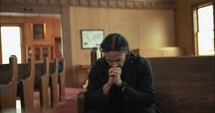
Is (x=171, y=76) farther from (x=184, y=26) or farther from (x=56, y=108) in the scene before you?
(x=184, y=26)

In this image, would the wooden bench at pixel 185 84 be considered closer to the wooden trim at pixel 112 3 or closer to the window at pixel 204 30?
the wooden trim at pixel 112 3

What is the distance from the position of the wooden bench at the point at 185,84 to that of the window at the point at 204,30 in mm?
7355

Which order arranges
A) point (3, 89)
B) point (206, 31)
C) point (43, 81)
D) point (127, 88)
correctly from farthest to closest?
point (206, 31) < point (43, 81) < point (3, 89) < point (127, 88)

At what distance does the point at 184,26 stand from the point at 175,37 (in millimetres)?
601

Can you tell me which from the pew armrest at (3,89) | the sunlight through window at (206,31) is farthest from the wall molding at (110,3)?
the pew armrest at (3,89)

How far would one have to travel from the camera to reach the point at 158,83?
2.06 metres

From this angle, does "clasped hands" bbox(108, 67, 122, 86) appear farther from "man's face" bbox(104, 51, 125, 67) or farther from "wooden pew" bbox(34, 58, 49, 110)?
"wooden pew" bbox(34, 58, 49, 110)

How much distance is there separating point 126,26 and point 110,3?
973mm

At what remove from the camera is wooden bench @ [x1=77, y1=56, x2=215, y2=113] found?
77.0 inches

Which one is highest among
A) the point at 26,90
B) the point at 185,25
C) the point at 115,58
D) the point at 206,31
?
the point at 185,25

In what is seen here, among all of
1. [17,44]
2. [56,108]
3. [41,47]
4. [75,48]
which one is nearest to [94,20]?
[75,48]

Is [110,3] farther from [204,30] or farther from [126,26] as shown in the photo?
[204,30]

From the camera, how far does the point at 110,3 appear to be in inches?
370

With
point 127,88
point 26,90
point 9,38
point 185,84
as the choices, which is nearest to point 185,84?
point 185,84
